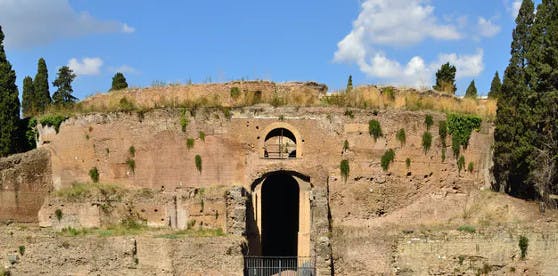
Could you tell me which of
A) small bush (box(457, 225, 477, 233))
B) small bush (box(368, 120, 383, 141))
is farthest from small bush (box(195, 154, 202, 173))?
small bush (box(457, 225, 477, 233))

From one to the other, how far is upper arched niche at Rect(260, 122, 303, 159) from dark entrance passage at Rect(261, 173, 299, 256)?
2744mm

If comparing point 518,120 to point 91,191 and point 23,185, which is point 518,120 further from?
point 23,185

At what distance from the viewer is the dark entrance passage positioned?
88.5 ft

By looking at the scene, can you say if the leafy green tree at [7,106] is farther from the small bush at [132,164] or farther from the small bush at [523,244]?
the small bush at [523,244]

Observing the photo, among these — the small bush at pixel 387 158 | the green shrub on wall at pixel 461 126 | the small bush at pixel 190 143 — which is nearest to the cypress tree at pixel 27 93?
the small bush at pixel 190 143

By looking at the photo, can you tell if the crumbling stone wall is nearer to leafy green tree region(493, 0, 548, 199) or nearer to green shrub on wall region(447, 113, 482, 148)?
green shrub on wall region(447, 113, 482, 148)

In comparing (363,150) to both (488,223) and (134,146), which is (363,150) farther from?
(134,146)

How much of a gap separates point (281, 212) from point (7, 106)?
1220 centimetres

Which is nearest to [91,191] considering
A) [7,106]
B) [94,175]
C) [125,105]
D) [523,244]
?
[94,175]

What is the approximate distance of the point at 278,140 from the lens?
2448 cm

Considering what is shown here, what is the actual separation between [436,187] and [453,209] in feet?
3.38

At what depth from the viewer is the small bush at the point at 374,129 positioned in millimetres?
22703

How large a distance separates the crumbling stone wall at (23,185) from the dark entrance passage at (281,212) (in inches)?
351

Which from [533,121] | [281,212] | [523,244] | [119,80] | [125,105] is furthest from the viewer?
[119,80]
